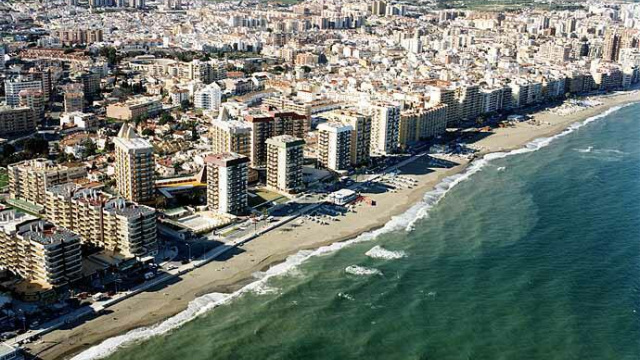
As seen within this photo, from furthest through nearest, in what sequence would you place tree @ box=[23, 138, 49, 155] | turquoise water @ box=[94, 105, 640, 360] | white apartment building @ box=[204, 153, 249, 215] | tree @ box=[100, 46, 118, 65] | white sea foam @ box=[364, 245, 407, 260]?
1. tree @ box=[100, 46, 118, 65]
2. tree @ box=[23, 138, 49, 155]
3. white apartment building @ box=[204, 153, 249, 215]
4. white sea foam @ box=[364, 245, 407, 260]
5. turquoise water @ box=[94, 105, 640, 360]

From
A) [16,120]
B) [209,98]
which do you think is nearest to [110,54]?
[209,98]

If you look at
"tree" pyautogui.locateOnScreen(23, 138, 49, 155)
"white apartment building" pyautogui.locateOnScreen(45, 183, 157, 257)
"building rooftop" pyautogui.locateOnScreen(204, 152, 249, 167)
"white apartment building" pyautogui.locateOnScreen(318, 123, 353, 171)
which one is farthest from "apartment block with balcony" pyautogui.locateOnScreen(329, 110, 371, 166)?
"tree" pyautogui.locateOnScreen(23, 138, 49, 155)

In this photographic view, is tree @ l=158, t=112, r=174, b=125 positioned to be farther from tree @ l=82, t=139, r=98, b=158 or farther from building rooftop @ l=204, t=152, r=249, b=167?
building rooftop @ l=204, t=152, r=249, b=167

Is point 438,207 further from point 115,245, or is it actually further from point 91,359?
point 91,359

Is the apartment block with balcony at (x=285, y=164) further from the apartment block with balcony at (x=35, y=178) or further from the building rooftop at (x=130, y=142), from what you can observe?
the apartment block with balcony at (x=35, y=178)

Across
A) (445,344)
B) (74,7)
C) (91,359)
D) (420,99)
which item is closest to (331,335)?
(445,344)
